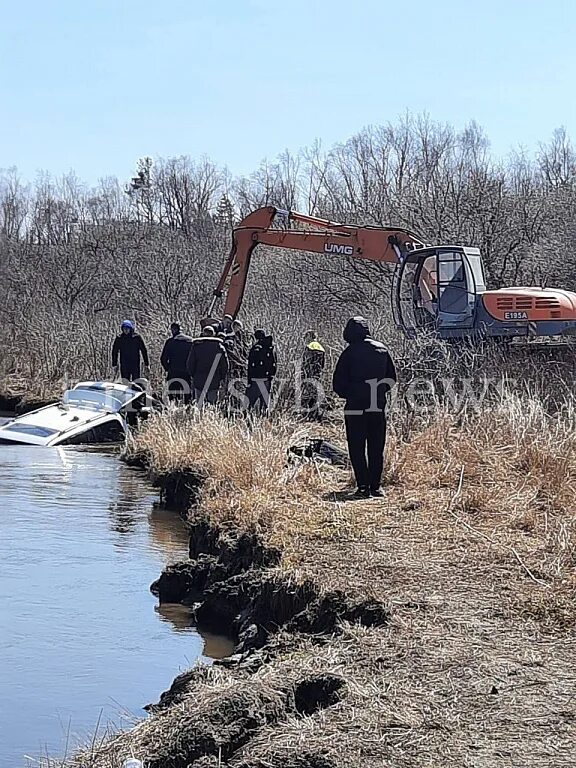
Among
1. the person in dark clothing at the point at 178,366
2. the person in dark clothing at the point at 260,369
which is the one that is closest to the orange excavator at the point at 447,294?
the person in dark clothing at the point at 260,369

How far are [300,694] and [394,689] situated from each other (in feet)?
1.89

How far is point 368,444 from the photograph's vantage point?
12.8 m

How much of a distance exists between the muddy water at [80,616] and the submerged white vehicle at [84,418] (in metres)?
3.29

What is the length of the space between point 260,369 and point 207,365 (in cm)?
100

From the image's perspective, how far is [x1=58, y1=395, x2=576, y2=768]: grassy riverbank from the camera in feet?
19.3

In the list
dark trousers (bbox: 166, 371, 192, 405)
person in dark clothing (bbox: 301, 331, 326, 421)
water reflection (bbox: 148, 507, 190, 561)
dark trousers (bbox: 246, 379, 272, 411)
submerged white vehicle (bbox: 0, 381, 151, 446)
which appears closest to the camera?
water reflection (bbox: 148, 507, 190, 561)

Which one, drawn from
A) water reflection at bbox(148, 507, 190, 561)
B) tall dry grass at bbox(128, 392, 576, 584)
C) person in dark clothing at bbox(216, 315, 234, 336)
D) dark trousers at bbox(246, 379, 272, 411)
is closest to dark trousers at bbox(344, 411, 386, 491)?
tall dry grass at bbox(128, 392, 576, 584)

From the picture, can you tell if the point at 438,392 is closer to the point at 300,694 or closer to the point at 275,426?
the point at 275,426

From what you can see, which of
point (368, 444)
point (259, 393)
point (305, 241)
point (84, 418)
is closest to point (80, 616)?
point (368, 444)

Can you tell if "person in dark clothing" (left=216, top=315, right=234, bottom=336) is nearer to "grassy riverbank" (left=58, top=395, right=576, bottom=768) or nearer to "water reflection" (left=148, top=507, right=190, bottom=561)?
"grassy riverbank" (left=58, top=395, right=576, bottom=768)

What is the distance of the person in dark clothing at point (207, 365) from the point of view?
18859mm

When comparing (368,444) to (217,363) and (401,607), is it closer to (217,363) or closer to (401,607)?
(401,607)

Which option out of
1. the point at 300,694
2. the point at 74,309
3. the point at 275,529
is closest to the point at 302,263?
the point at 74,309

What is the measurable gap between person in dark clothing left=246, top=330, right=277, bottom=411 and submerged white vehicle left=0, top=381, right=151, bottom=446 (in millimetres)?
2361
